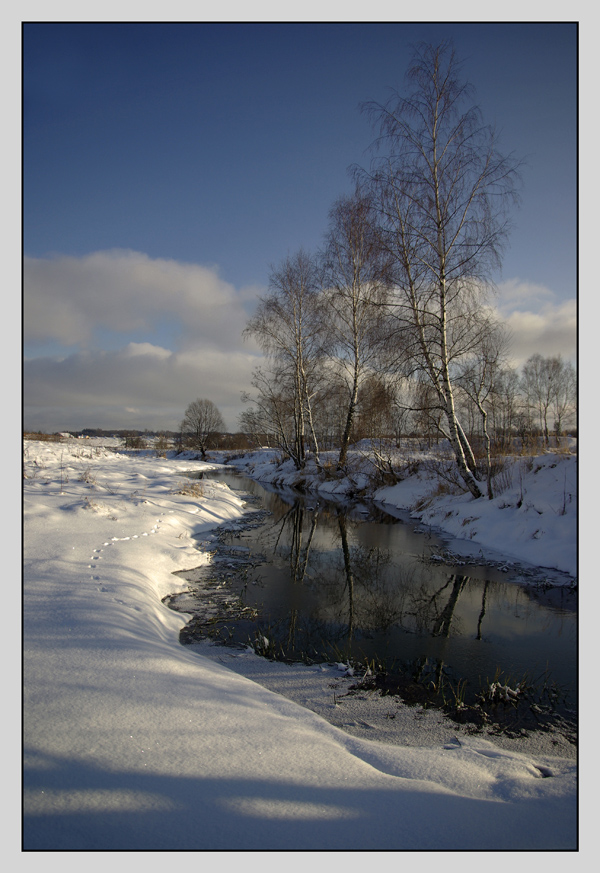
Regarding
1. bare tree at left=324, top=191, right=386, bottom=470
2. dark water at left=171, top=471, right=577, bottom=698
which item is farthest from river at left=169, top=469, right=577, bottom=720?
bare tree at left=324, top=191, right=386, bottom=470

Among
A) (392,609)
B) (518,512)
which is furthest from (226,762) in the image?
(518,512)

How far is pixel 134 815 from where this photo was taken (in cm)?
173

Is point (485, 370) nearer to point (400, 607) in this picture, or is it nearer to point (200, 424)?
point (400, 607)

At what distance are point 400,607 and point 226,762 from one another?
4.02 m

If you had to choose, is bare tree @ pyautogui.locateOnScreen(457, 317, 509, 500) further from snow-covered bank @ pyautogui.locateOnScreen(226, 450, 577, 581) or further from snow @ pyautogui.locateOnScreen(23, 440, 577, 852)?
snow @ pyautogui.locateOnScreen(23, 440, 577, 852)

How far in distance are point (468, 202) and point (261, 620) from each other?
10728mm

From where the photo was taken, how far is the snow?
5.81 feet

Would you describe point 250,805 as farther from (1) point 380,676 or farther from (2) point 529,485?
(2) point 529,485

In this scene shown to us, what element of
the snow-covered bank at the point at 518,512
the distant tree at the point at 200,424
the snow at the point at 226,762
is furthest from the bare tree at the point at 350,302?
the distant tree at the point at 200,424

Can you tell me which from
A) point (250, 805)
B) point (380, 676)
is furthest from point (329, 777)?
point (380, 676)

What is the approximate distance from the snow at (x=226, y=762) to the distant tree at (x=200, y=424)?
5218cm

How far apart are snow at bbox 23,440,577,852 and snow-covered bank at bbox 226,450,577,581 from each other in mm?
5709

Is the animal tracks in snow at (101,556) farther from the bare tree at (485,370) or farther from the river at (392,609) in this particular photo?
the bare tree at (485,370)

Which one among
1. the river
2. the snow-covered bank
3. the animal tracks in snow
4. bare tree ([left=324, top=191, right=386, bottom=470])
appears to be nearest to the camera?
the river
